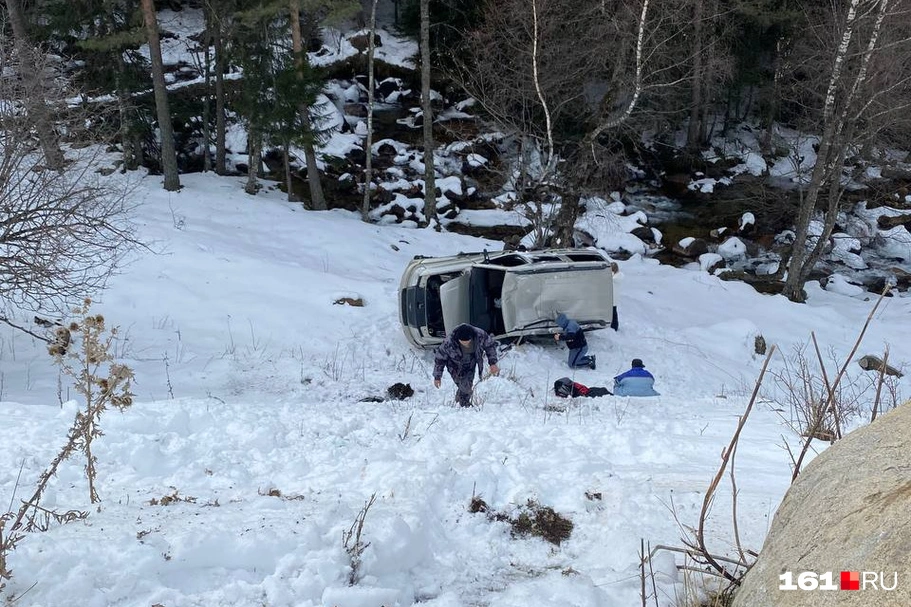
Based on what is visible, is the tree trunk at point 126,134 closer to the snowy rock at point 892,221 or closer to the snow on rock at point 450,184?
the snow on rock at point 450,184

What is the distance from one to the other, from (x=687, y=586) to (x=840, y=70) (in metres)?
16.6

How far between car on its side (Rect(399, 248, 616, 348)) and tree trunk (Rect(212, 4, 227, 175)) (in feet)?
48.6

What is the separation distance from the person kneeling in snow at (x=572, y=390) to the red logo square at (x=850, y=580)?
23.5 feet

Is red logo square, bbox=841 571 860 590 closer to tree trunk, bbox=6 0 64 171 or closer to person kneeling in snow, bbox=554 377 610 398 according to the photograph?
person kneeling in snow, bbox=554 377 610 398

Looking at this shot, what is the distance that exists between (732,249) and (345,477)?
21658mm

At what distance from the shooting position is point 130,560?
9.89 ft

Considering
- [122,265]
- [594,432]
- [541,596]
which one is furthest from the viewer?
[122,265]

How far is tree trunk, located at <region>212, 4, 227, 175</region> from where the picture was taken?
22453 mm

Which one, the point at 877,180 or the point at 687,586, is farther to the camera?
the point at 877,180

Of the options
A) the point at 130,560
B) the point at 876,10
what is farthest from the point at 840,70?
the point at 130,560

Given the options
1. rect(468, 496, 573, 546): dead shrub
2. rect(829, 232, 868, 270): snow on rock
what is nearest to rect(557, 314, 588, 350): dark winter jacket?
rect(468, 496, 573, 546): dead shrub

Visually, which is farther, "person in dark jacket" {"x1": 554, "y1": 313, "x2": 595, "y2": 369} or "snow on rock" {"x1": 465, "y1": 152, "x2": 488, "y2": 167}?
"snow on rock" {"x1": 465, "y1": 152, "x2": 488, "y2": 167}

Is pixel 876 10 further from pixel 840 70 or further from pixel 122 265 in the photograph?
pixel 122 265

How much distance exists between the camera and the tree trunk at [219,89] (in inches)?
884
